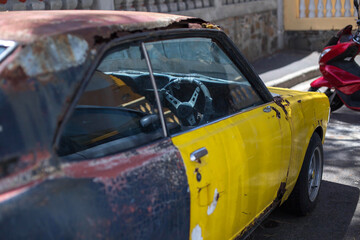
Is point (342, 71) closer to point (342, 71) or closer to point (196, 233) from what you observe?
point (342, 71)

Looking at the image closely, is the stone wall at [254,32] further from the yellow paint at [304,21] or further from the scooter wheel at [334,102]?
the scooter wheel at [334,102]

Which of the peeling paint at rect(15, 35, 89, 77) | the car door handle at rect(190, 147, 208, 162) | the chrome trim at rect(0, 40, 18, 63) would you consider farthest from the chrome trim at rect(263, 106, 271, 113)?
the chrome trim at rect(0, 40, 18, 63)

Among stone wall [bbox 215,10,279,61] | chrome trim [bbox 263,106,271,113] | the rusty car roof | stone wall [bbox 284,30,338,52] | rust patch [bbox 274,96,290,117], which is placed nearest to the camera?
the rusty car roof

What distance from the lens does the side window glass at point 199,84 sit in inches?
103

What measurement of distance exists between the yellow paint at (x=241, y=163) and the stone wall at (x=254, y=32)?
265 inches

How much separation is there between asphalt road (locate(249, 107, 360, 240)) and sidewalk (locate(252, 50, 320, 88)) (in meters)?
3.38

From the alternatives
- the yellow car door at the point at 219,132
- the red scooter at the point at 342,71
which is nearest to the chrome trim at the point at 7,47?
the yellow car door at the point at 219,132

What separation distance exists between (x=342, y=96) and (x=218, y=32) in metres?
4.16

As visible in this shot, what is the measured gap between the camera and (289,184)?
130 inches

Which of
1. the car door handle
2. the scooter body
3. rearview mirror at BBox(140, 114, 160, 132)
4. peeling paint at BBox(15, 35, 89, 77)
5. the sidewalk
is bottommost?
the sidewalk

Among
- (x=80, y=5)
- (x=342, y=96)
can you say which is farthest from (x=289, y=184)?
(x=80, y=5)

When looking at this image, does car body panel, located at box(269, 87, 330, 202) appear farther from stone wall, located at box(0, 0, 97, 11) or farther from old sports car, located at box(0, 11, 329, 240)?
stone wall, located at box(0, 0, 97, 11)

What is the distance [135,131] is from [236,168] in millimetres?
591

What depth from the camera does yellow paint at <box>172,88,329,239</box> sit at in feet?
7.23
